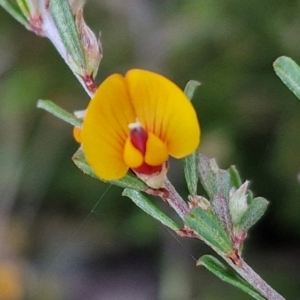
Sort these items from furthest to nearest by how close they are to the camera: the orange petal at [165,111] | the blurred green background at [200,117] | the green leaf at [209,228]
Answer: the blurred green background at [200,117]
the green leaf at [209,228]
the orange petal at [165,111]

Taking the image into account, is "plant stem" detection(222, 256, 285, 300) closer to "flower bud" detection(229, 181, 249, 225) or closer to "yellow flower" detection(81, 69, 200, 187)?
"flower bud" detection(229, 181, 249, 225)

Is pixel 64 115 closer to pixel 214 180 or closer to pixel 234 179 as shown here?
pixel 214 180

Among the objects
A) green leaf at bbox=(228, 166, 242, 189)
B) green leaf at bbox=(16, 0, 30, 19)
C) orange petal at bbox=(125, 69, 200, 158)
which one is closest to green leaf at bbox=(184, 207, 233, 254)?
orange petal at bbox=(125, 69, 200, 158)

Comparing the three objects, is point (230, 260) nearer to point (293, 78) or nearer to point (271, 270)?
point (293, 78)

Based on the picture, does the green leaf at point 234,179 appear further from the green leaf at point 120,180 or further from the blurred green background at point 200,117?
the blurred green background at point 200,117

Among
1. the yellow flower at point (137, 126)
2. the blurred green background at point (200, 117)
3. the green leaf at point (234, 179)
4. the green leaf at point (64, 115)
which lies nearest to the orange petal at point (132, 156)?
the yellow flower at point (137, 126)

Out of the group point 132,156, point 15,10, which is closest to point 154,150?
point 132,156
